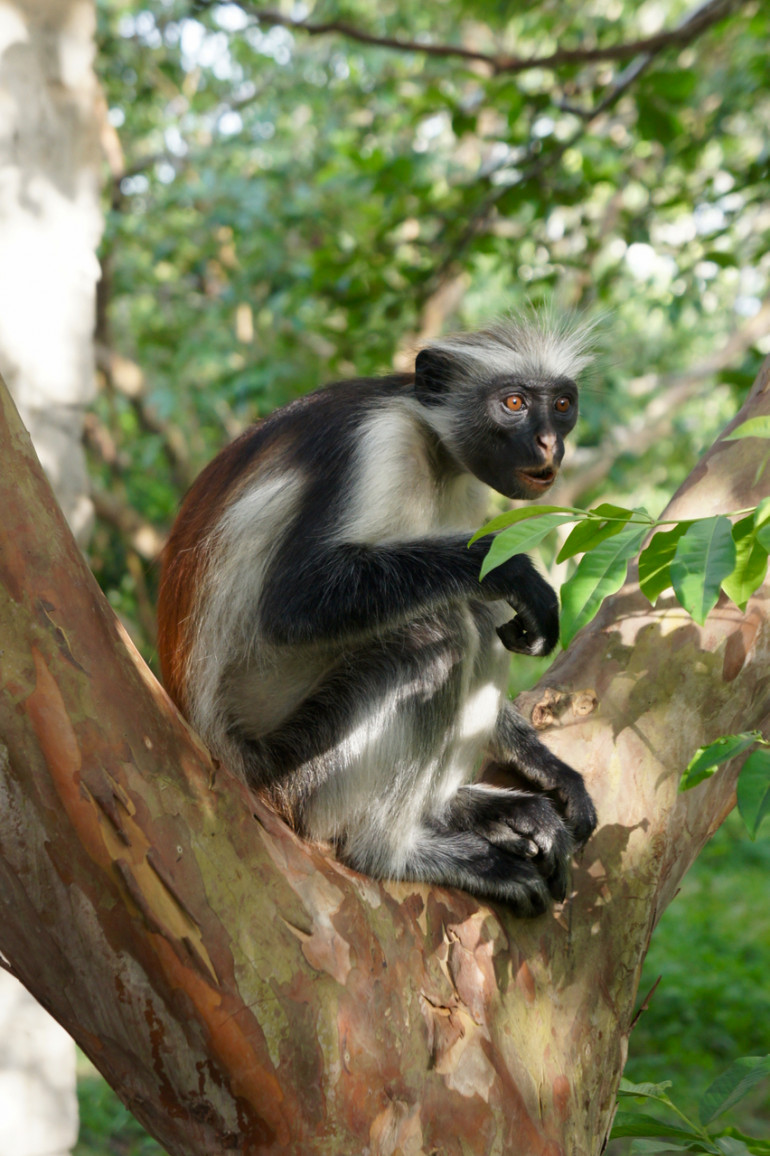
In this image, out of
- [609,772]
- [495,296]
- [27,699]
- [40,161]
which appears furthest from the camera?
[495,296]

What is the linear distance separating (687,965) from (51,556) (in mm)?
7458

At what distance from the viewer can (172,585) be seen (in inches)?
136

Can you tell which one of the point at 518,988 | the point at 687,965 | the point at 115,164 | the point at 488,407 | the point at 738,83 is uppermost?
the point at 115,164

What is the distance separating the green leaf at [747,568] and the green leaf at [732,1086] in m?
0.98

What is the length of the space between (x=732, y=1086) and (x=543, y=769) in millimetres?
1177

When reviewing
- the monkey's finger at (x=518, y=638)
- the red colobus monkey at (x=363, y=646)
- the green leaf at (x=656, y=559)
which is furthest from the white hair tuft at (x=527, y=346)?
the green leaf at (x=656, y=559)

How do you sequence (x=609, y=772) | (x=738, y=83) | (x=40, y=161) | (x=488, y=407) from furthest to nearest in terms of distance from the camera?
(x=738, y=83) → (x=40, y=161) → (x=488, y=407) → (x=609, y=772)

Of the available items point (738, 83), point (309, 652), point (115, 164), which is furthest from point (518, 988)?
point (115, 164)

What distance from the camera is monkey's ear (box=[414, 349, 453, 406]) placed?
3830 mm

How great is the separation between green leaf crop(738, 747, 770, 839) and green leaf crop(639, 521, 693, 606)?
341mm

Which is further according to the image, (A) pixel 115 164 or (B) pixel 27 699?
(A) pixel 115 164

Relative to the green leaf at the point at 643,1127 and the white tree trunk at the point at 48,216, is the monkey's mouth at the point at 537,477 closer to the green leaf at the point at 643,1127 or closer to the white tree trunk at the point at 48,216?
the green leaf at the point at 643,1127

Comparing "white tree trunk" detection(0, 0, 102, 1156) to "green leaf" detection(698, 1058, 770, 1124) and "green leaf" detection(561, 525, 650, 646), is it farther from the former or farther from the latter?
"green leaf" detection(561, 525, 650, 646)

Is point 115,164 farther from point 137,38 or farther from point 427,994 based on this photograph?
point 427,994
